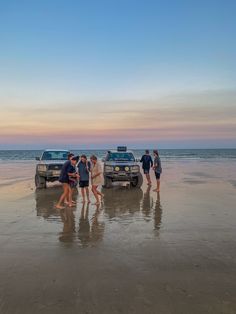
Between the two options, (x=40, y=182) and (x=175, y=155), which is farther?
(x=175, y=155)

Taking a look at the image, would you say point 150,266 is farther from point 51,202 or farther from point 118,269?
point 51,202

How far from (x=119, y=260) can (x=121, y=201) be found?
23.6ft

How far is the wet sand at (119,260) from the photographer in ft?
16.1

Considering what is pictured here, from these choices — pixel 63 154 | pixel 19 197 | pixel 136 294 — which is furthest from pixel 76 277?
pixel 63 154

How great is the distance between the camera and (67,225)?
963 centimetres

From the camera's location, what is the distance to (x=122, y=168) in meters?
18.1

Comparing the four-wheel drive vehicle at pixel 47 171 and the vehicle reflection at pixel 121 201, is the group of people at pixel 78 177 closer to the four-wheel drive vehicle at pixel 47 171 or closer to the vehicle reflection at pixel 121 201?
the vehicle reflection at pixel 121 201

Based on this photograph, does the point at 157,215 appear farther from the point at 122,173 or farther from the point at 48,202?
the point at 122,173

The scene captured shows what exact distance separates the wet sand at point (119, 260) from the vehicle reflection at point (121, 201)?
9 cm

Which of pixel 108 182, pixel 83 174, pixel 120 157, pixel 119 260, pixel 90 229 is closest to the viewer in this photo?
pixel 119 260

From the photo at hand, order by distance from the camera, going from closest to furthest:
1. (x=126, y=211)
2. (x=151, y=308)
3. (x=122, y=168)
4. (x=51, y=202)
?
(x=151, y=308) < (x=126, y=211) < (x=51, y=202) < (x=122, y=168)

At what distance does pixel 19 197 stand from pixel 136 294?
10.6 meters

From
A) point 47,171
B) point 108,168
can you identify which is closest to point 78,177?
point 108,168

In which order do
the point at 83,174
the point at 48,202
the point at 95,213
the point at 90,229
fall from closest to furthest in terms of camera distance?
the point at 90,229 < the point at 95,213 < the point at 48,202 < the point at 83,174
